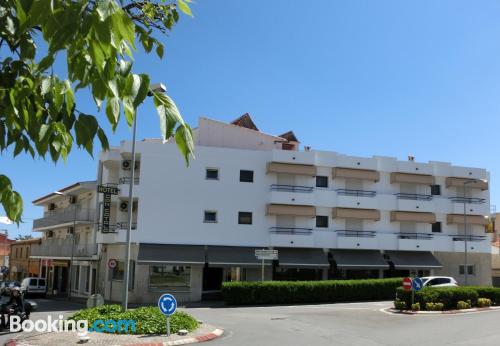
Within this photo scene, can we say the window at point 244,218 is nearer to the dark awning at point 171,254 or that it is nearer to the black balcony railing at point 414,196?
the dark awning at point 171,254

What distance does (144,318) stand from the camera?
17.7m

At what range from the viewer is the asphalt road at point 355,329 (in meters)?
17.2

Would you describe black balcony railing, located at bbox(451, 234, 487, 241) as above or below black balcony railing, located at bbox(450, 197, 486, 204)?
below

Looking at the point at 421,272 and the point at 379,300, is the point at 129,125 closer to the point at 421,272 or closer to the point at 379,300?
the point at 379,300

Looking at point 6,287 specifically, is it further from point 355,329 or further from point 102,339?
point 355,329

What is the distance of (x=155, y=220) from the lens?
38719 mm

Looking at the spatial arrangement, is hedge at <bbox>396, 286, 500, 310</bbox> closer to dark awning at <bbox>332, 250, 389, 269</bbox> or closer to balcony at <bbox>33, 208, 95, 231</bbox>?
dark awning at <bbox>332, 250, 389, 269</bbox>

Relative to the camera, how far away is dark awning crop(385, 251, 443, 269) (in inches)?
1704

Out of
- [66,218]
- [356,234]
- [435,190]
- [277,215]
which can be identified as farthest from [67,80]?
[66,218]

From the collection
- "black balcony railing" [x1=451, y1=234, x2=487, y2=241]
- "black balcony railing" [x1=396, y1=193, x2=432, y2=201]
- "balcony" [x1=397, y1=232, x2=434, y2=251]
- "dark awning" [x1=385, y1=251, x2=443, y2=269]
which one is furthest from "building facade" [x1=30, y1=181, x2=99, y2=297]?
"black balcony railing" [x1=451, y1=234, x2=487, y2=241]

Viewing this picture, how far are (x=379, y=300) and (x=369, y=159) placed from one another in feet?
39.2

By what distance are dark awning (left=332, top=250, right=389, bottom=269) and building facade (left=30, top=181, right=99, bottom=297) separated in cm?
1980

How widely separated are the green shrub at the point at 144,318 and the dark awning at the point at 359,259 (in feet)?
79.9

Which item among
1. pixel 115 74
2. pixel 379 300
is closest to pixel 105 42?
pixel 115 74
